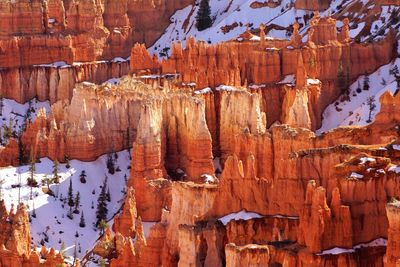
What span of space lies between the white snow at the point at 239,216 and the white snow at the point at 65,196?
14.7m

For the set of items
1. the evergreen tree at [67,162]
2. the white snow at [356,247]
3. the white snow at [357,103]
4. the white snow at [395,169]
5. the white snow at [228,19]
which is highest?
the white snow at [228,19]

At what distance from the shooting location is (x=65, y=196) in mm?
74250

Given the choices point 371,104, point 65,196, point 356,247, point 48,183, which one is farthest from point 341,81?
point 356,247

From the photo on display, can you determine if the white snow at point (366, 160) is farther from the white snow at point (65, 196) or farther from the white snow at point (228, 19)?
the white snow at point (228, 19)

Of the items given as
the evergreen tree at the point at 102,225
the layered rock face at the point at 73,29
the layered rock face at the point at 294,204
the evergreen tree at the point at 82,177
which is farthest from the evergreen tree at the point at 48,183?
the layered rock face at the point at 73,29

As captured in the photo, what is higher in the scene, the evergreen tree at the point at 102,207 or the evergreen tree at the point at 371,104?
the evergreen tree at the point at 371,104

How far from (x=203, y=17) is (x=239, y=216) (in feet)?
212

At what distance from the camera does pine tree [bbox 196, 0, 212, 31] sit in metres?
117

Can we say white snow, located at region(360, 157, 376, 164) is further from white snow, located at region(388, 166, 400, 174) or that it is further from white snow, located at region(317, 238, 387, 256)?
white snow, located at region(317, 238, 387, 256)

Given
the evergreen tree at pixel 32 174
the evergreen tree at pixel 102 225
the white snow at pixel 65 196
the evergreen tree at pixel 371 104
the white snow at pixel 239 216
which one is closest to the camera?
the white snow at pixel 239 216

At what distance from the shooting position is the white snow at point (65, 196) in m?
70.0

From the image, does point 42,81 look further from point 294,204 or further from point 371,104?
point 294,204

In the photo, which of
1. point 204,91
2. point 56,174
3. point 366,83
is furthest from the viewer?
point 366,83

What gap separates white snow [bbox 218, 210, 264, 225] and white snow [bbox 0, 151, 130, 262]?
14.7 meters
